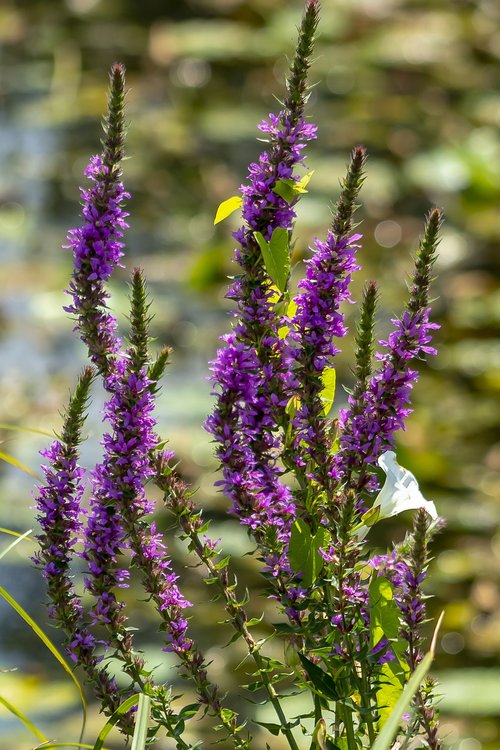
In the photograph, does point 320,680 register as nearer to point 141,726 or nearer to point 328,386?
point 141,726

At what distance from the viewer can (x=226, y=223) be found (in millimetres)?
6363

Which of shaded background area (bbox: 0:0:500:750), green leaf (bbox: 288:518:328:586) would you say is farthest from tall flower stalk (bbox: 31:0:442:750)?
shaded background area (bbox: 0:0:500:750)

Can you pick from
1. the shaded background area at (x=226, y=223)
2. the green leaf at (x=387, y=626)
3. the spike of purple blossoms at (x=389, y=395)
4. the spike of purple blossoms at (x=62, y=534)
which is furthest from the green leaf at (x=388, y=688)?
the shaded background area at (x=226, y=223)

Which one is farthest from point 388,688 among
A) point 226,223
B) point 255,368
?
point 226,223

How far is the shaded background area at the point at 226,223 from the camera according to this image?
163 inches

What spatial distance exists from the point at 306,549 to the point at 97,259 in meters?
0.41

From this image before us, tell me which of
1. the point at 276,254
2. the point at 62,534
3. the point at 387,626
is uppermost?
the point at 276,254

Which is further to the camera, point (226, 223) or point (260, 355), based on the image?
point (226, 223)

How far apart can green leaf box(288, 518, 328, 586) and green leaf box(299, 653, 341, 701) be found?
97 millimetres

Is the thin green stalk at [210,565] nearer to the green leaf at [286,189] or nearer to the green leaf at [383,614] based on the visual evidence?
the green leaf at [383,614]

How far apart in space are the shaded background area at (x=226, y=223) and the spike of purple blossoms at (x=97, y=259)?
2093 millimetres

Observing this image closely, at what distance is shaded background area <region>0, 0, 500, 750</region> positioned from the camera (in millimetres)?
4148

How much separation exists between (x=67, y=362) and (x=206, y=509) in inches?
45.0

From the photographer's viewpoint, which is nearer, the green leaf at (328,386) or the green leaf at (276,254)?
the green leaf at (276,254)
